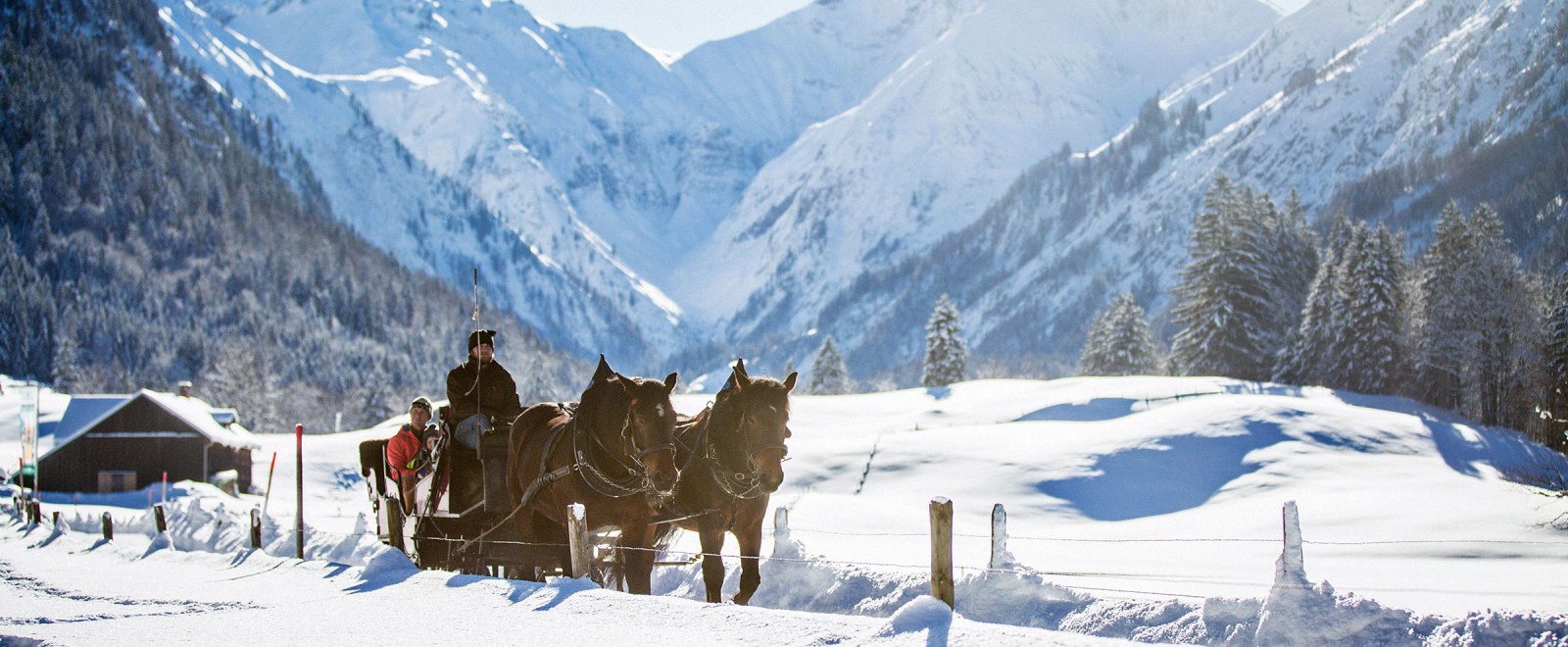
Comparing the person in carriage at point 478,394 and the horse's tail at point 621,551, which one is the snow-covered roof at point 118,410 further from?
the horse's tail at point 621,551

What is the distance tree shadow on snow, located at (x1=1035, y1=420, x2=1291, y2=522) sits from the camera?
28.8 metres

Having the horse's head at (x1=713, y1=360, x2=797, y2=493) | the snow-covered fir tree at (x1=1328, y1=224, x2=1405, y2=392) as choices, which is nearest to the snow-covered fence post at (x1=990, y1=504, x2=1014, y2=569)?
the horse's head at (x1=713, y1=360, x2=797, y2=493)

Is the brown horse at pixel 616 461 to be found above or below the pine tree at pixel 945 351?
below

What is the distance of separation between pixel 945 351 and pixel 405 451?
55461 millimetres

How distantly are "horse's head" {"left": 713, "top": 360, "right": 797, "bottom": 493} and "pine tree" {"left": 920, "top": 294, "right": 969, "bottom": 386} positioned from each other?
56589mm

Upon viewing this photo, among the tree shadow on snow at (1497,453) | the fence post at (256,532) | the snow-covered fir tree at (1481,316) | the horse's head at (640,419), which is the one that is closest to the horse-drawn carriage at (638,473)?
the horse's head at (640,419)

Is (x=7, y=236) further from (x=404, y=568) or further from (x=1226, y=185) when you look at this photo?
(x=404, y=568)

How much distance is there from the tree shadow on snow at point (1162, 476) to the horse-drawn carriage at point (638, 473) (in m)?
17.3

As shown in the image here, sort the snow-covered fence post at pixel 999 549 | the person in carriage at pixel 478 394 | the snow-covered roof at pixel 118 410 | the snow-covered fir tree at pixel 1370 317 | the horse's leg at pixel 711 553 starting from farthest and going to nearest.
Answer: the snow-covered roof at pixel 118 410 → the snow-covered fir tree at pixel 1370 317 → the person in carriage at pixel 478 394 → the snow-covered fence post at pixel 999 549 → the horse's leg at pixel 711 553

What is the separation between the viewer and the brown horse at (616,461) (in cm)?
1170

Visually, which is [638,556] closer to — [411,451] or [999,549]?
[999,549]

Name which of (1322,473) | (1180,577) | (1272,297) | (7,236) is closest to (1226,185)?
(1272,297)

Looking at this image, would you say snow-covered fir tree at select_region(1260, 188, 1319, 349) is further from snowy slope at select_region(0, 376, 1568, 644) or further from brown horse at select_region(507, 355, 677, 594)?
brown horse at select_region(507, 355, 677, 594)

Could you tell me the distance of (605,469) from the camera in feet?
39.8
